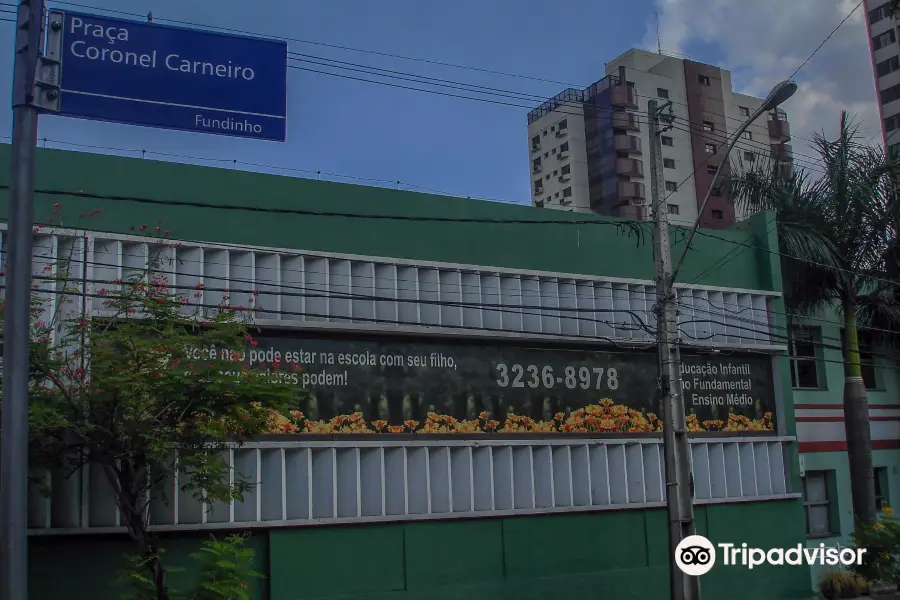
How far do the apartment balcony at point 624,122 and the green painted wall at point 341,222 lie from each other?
40937mm

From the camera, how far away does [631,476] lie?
679 inches

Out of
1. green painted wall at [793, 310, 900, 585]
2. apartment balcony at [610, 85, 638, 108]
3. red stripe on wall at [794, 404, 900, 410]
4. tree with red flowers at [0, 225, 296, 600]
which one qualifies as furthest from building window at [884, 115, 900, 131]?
tree with red flowers at [0, 225, 296, 600]

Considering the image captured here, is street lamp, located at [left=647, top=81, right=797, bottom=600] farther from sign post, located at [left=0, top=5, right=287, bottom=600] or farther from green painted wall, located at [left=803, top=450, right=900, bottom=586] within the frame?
green painted wall, located at [left=803, top=450, right=900, bottom=586]

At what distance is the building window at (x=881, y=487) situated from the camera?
2197 centimetres

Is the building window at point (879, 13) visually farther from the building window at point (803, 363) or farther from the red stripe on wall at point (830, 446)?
the building window at point (803, 363)

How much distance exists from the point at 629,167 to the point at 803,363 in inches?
1599

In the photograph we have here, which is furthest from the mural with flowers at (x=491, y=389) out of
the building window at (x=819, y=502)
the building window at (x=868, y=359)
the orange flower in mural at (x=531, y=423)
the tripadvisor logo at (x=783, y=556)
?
the building window at (x=868, y=359)

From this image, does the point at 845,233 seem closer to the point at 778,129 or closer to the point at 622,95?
the point at 622,95

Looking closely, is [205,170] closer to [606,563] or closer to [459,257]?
[459,257]

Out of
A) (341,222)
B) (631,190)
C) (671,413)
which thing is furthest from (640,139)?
(671,413)

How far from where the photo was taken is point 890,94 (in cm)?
6188

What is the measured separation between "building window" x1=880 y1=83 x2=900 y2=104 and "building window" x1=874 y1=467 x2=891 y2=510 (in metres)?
47.0

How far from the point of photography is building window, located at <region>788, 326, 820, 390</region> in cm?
2100

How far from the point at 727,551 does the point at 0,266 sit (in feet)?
44.9
